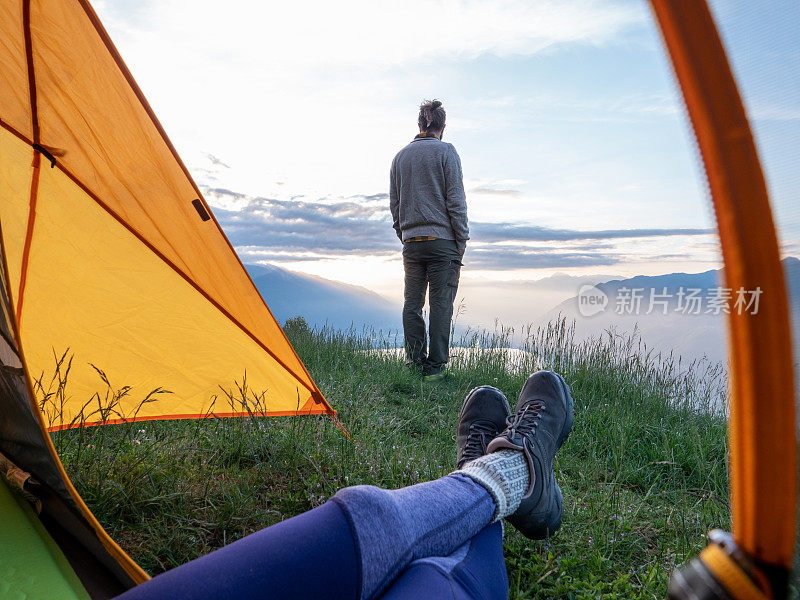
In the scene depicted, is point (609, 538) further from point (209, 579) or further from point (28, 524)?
point (28, 524)

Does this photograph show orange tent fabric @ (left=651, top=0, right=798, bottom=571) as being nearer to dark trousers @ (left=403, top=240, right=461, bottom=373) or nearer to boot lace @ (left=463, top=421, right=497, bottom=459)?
boot lace @ (left=463, top=421, right=497, bottom=459)

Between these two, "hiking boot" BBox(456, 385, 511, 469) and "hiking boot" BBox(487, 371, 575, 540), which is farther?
"hiking boot" BBox(456, 385, 511, 469)

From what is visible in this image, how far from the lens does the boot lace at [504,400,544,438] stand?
2.11 m

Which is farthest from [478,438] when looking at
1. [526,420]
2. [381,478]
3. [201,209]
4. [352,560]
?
[201,209]

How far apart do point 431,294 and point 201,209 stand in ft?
10.3

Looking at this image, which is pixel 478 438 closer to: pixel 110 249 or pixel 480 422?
pixel 480 422

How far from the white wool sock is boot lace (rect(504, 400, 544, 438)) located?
0.13 m

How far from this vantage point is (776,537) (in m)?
0.61

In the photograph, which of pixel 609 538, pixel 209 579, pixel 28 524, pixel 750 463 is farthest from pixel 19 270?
pixel 750 463

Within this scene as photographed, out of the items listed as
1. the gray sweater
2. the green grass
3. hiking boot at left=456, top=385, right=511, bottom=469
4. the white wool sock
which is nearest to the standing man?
the gray sweater

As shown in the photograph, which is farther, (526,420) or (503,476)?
(526,420)

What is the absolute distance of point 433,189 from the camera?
5082 millimetres

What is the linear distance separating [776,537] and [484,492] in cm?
105

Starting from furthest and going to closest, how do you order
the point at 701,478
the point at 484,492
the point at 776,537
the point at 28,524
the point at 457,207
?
1. the point at 457,207
2. the point at 701,478
3. the point at 484,492
4. the point at 28,524
5. the point at 776,537
